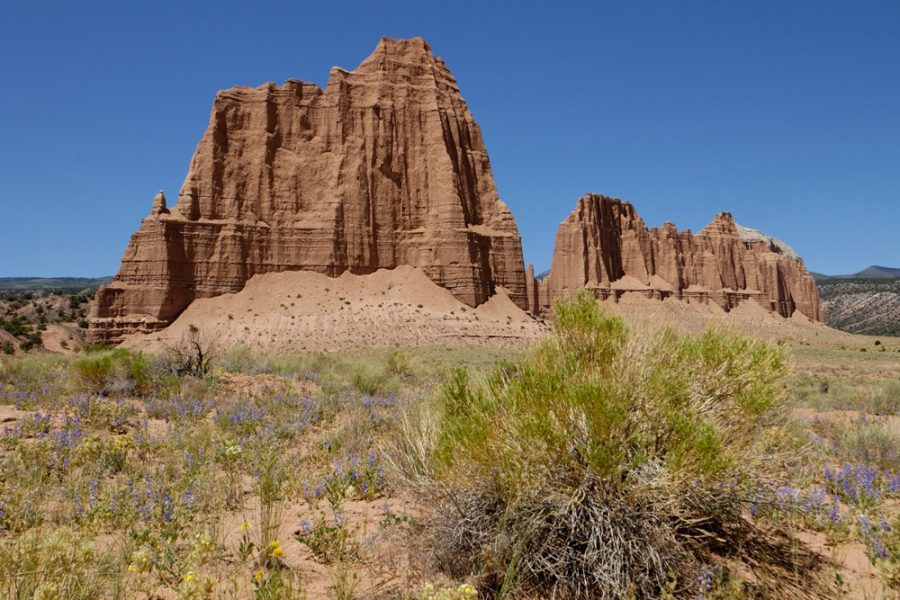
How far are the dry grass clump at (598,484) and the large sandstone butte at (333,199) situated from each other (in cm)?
4326

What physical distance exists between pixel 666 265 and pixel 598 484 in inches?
4167

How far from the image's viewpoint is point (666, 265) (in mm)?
101375

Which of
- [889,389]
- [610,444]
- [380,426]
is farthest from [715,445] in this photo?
[889,389]

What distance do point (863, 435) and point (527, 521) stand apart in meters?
6.63

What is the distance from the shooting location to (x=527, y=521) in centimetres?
335

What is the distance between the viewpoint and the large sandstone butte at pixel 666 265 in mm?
89625

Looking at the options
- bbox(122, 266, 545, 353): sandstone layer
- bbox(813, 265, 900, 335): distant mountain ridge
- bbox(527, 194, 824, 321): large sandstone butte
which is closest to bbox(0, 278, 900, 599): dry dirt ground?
bbox(122, 266, 545, 353): sandstone layer

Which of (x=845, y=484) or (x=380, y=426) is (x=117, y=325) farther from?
(x=845, y=484)

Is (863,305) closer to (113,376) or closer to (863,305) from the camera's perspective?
(863,305)

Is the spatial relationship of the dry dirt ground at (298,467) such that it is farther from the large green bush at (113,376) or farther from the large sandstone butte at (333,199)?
the large sandstone butte at (333,199)

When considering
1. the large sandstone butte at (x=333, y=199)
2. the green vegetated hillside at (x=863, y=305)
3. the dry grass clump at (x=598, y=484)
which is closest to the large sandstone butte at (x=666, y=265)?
the green vegetated hillside at (x=863, y=305)

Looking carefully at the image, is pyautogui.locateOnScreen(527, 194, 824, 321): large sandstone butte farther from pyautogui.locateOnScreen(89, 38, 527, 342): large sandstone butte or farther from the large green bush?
the large green bush

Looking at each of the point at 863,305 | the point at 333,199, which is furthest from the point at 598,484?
the point at 863,305

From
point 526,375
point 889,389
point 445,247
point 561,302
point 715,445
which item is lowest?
point 889,389
